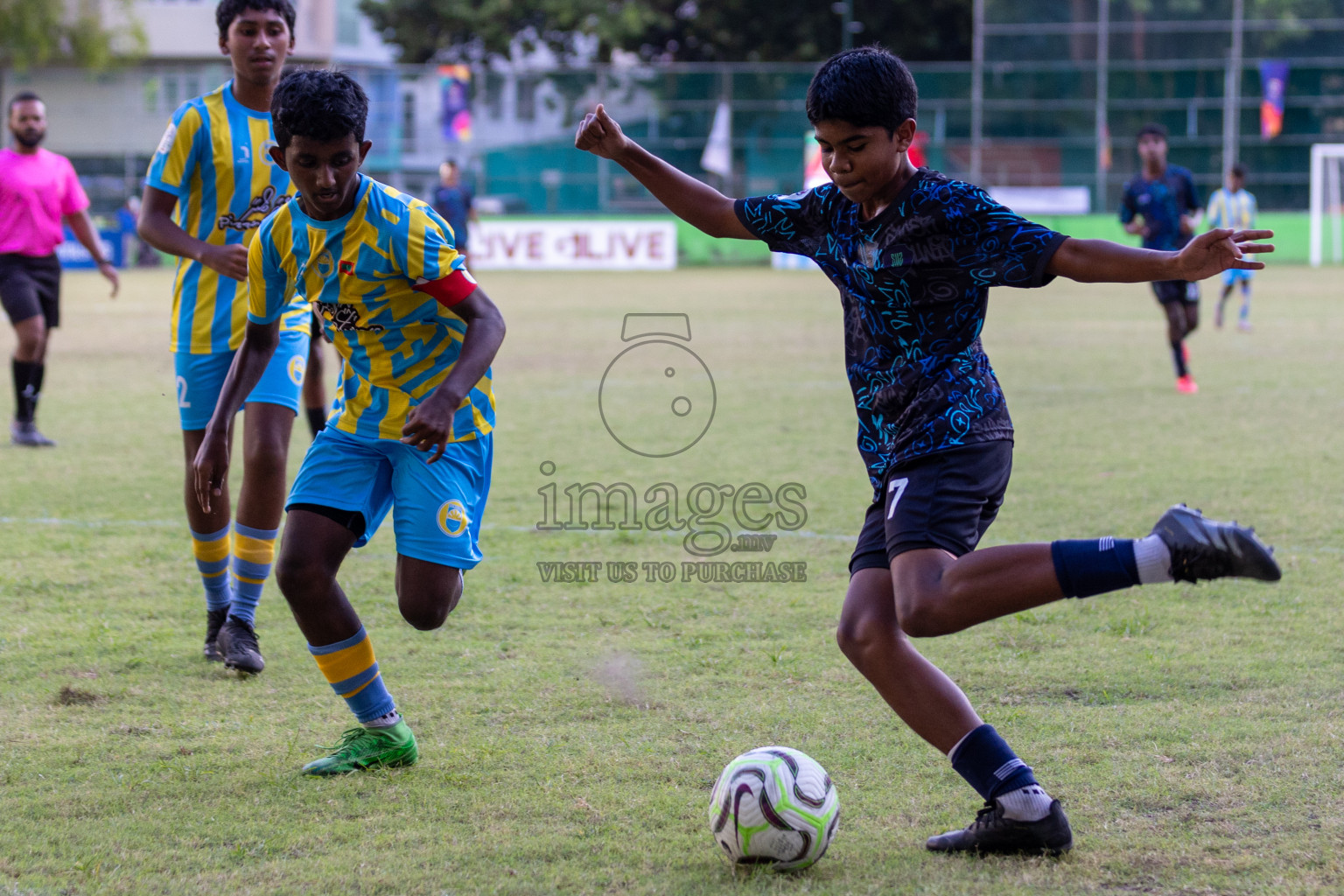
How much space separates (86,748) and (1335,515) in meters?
5.68

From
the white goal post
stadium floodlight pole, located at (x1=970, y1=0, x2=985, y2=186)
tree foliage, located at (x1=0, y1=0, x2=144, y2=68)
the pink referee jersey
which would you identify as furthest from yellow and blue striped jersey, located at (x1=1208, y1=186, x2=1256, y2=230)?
tree foliage, located at (x1=0, y1=0, x2=144, y2=68)

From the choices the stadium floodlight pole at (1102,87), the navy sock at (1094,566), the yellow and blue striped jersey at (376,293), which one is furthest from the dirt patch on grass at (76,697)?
the stadium floodlight pole at (1102,87)

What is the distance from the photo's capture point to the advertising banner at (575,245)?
32156 mm

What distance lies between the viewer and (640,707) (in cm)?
412

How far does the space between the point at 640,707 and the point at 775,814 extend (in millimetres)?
1186

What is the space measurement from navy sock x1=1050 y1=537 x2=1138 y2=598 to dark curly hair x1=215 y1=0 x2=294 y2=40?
129 inches

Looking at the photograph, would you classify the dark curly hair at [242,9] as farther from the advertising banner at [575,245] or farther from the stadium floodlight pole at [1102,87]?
the stadium floodlight pole at [1102,87]

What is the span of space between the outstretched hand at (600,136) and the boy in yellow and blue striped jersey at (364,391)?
454 mm

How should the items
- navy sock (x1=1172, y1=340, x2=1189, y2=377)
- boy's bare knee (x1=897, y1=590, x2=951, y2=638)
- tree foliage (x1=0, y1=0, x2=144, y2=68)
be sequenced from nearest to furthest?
boy's bare knee (x1=897, y1=590, x2=951, y2=638) → navy sock (x1=1172, y1=340, x2=1189, y2=377) → tree foliage (x1=0, y1=0, x2=144, y2=68)

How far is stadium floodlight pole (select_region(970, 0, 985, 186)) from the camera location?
34656mm

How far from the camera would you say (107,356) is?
14.9 meters

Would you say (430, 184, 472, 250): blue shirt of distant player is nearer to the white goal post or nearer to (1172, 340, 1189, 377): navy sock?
(1172, 340, 1189, 377): navy sock

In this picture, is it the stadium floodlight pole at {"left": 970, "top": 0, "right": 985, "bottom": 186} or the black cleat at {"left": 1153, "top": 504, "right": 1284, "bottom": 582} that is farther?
the stadium floodlight pole at {"left": 970, "top": 0, "right": 985, "bottom": 186}

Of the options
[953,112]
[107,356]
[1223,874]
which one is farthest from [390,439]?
[953,112]
